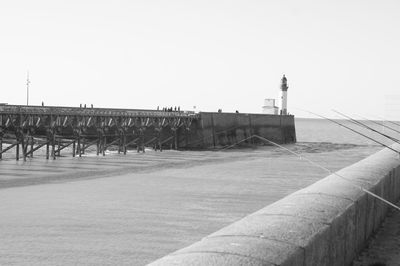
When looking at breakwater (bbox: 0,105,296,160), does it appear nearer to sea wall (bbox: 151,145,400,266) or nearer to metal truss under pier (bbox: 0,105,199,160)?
metal truss under pier (bbox: 0,105,199,160)

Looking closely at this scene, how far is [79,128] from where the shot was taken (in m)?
33.5

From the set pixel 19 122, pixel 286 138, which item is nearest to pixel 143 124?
pixel 19 122

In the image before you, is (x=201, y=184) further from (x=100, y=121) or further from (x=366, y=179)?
(x=100, y=121)

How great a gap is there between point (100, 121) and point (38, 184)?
1885cm

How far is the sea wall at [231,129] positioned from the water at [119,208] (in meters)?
20.4

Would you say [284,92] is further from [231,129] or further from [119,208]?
[119,208]

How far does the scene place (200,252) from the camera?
2.78 metres

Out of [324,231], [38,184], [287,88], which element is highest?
[287,88]

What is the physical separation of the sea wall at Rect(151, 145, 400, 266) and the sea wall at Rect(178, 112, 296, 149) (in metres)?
33.9

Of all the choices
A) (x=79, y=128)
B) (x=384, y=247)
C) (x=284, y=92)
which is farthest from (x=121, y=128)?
(x=384, y=247)

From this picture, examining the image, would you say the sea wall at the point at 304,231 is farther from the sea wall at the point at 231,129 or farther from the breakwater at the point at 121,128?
the sea wall at the point at 231,129

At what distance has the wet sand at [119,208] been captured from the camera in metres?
7.75

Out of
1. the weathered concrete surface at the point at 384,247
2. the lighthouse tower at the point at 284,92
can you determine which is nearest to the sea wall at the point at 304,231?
the weathered concrete surface at the point at 384,247

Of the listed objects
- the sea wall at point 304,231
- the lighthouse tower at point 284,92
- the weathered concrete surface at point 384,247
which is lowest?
the weathered concrete surface at point 384,247
